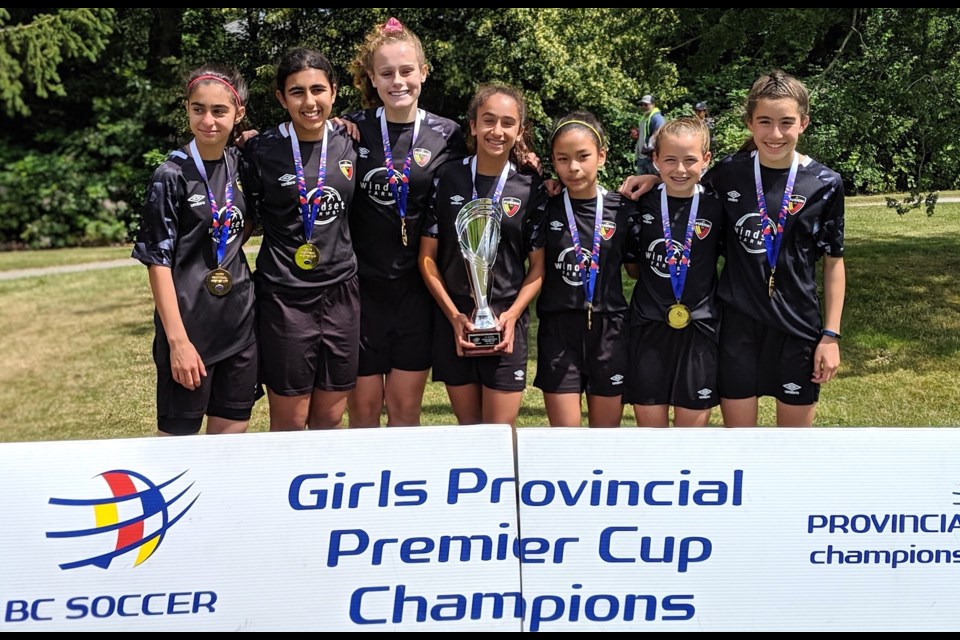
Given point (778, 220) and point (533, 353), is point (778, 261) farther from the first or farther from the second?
point (533, 353)

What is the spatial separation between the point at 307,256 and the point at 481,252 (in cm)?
79

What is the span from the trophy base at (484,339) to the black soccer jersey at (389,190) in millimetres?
511

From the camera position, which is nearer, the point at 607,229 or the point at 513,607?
the point at 513,607

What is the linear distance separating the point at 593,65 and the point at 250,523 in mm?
11368

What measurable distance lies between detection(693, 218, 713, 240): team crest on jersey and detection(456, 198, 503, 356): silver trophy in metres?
0.91

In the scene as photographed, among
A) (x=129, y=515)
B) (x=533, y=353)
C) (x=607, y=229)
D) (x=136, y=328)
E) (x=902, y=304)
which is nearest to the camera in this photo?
(x=129, y=515)

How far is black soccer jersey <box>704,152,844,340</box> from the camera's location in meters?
3.98

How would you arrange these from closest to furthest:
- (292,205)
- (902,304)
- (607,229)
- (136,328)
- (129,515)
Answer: (129,515)
(292,205)
(607,229)
(902,304)
(136,328)

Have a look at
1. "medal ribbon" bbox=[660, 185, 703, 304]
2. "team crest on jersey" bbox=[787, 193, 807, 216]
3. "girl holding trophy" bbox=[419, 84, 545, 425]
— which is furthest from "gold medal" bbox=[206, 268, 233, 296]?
"team crest on jersey" bbox=[787, 193, 807, 216]

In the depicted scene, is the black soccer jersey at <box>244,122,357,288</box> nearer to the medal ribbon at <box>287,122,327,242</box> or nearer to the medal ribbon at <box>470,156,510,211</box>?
the medal ribbon at <box>287,122,327,242</box>

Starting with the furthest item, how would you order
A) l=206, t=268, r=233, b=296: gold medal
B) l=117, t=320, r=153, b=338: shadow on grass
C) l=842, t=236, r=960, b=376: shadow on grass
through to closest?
l=117, t=320, r=153, b=338: shadow on grass
l=842, t=236, r=960, b=376: shadow on grass
l=206, t=268, r=233, b=296: gold medal

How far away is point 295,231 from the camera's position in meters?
4.03

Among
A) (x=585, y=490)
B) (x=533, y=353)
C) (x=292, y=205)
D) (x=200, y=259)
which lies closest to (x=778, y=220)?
(x=585, y=490)

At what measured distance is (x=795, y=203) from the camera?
13.0ft
